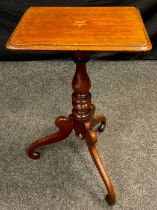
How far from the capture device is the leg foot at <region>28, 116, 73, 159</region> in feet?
4.21

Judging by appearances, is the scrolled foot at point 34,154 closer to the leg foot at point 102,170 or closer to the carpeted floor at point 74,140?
the carpeted floor at point 74,140

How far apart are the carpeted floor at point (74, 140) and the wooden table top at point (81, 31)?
0.64 meters

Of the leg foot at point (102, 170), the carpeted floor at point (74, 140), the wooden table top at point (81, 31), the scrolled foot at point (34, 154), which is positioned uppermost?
the wooden table top at point (81, 31)

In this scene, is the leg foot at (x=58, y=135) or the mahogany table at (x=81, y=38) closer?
the mahogany table at (x=81, y=38)

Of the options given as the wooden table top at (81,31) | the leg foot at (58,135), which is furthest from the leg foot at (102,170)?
the wooden table top at (81,31)

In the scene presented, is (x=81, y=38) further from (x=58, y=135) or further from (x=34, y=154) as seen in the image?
(x=34, y=154)

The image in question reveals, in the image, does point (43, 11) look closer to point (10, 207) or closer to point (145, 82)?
point (10, 207)

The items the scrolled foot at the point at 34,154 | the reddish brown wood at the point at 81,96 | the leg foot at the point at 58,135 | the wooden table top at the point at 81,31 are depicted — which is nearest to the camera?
the wooden table top at the point at 81,31

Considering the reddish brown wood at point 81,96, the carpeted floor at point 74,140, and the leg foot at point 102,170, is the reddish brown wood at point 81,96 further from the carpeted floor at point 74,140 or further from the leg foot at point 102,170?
the carpeted floor at point 74,140

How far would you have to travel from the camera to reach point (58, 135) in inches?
52.6

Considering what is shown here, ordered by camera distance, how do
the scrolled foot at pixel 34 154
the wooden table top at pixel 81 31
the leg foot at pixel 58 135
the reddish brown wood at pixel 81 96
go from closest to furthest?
1. the wooden table top at pixel 81 31
2. the reddish brown wood at pixel 81 96
3. the leg foot at pixel 58 135
4. the scrolled foot at pixel 34 154

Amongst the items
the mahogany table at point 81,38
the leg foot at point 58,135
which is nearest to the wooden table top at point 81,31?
the mahogany table at point 81,38

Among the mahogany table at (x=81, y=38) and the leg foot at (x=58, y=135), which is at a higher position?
the mahogany table at (x=81, y=38)

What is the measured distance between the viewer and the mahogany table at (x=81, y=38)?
91 centimetres
